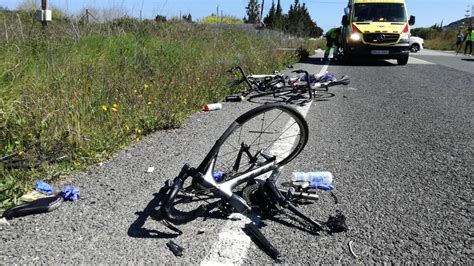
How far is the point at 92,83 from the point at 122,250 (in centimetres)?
328

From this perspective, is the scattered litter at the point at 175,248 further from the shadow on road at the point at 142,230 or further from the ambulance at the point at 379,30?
the ambulance at the point at 379,30

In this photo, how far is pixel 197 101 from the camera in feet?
21.5

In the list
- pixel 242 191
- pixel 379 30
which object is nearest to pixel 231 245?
pixel 242 191

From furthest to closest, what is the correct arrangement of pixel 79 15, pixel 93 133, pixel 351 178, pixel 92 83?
pixel 79 15, pixel 92 83, pixel 93 133, pixel 351 178

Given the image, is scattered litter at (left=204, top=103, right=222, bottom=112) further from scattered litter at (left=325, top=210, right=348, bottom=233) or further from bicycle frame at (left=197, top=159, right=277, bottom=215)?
scattered litter at (left=325, top=210, right=348, bottom=233)

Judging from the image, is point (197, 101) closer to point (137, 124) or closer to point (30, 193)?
point (137, 124)

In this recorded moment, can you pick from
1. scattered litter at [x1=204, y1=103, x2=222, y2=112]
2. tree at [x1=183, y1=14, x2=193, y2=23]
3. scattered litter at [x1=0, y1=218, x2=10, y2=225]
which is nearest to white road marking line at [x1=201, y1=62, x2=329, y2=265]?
scattered litter at [x1=0, y1=218, x2=10, y2=225]

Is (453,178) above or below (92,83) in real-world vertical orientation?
below

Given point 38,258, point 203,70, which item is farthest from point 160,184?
point 203,70

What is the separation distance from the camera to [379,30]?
52.1 ft

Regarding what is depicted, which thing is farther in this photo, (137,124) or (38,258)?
(137,124)

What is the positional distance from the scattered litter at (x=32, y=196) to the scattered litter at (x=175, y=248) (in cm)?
118

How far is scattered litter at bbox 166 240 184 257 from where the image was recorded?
238 centimetres

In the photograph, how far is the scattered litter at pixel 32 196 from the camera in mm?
2977
